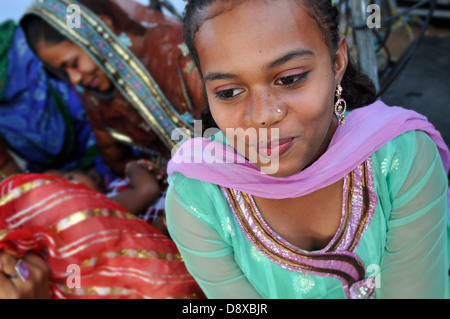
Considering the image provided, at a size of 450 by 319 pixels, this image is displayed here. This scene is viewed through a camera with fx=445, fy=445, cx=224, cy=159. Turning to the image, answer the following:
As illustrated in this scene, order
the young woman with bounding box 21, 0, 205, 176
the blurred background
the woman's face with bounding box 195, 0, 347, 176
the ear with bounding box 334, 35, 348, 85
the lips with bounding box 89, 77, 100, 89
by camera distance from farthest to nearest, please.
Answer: the lips with bounding box 89, 77, 100, 89
the young woman with bounding box 21, 0, 205, 176
the blurred background
the ear with bounding box 334, 35, 348, 85
the woman's face with bounding box 195, 0, 347, 176

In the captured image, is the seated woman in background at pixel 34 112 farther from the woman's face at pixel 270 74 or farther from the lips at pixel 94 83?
the woman's face at pixel 270 74

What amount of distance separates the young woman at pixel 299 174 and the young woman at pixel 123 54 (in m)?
1.07

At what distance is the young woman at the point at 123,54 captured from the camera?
2.36 metres

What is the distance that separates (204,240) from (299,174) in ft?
1.12

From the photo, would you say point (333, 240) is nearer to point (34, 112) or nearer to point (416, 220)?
point (416, 220)

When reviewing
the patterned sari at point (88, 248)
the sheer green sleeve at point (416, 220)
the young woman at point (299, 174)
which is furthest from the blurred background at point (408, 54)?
the patterned sari at point (88, 248)

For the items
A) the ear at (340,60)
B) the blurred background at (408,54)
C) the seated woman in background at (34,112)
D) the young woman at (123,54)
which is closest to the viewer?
the ear at (340,60)

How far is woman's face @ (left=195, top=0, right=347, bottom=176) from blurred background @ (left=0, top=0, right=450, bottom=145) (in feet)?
3.74

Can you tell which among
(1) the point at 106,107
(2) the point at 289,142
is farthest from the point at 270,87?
(1) the point at 106,107

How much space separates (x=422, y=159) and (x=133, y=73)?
1.68 metres

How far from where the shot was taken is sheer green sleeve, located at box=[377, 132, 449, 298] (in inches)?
47.5

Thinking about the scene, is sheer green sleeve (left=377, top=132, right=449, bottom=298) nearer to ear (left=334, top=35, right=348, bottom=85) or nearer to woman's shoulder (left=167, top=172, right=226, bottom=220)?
ear (left=334, top=35, right=348, bottom=85)

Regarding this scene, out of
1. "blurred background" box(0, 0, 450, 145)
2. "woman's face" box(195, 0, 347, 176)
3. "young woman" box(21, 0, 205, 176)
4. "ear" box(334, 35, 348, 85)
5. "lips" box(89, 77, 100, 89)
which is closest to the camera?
"woman's face" box(195, 0, 347, 176)

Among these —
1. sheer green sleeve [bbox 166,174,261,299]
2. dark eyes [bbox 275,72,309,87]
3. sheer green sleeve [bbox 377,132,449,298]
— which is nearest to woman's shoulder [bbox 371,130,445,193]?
sheer green sleeve [bbox 377,132,449,298]
